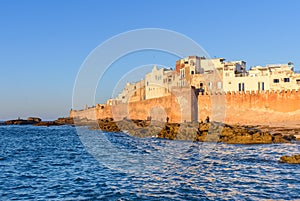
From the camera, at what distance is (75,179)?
1510 cm

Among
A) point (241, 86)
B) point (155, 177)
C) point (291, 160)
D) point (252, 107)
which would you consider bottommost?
point (155, 177)

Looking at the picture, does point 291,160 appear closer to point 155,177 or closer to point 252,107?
point 155,177

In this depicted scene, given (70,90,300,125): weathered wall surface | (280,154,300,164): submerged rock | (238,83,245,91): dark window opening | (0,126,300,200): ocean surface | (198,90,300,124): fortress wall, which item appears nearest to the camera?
(0,126,300,200): ocean surface

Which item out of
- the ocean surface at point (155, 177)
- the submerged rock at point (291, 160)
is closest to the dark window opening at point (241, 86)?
the ocean surface at point (155, 177)

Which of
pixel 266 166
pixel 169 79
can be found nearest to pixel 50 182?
pixel 266 166

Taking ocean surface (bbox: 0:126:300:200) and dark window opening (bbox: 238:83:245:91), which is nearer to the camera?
ocean surface (bbox: 0:126:300:200)

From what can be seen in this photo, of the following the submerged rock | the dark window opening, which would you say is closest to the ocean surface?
the submerged rock

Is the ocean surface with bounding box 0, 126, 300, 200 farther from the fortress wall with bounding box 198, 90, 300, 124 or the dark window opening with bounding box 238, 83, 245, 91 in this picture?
the dark window opening with bounding box 238, 83, 245, 91

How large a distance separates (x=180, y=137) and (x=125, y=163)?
16.1 m

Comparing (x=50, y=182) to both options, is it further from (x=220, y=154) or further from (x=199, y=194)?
(x=220, y=154)

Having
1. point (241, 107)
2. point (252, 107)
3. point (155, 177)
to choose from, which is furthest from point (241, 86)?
point (155, 177)

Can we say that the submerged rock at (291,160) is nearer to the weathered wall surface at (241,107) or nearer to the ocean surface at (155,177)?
the ocean surface at (155,177)

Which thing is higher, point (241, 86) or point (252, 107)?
point (241, 86)

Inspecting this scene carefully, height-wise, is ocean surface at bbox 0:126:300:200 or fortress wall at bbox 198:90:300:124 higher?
fortress wall at bbox 198:90:300:124
